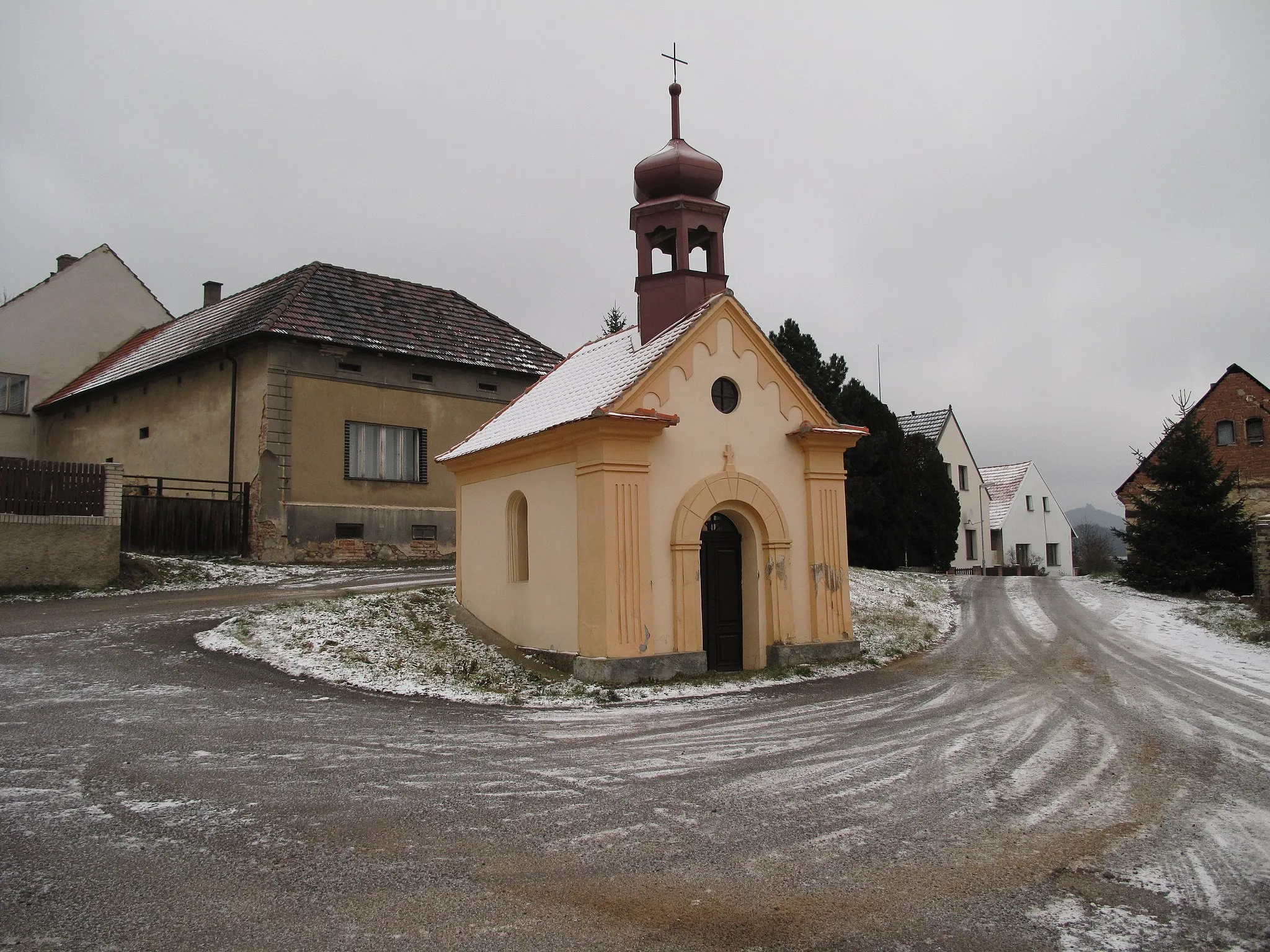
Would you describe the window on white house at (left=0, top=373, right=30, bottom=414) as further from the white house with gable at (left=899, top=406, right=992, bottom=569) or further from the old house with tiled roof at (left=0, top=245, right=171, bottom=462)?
the white house with gable at (left=899, top=406, right=992, bottom=569)

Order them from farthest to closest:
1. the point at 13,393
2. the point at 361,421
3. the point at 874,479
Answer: the point at 13,393
the point at 874,479
the point at 361,421

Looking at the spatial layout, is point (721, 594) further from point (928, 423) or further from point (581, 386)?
point (928, 423)

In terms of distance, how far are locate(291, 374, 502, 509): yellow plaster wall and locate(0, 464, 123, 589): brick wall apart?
5.44 metres

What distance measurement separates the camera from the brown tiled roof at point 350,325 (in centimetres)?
2411

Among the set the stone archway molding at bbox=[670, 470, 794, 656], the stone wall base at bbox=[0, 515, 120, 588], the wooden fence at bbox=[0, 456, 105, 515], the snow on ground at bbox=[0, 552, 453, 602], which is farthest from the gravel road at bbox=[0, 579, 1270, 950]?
the wooden fence at bbox=[0, 456, 105, 515]

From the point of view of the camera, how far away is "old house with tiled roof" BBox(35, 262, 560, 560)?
902 inches

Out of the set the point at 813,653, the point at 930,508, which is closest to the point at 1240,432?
the point at 930,508

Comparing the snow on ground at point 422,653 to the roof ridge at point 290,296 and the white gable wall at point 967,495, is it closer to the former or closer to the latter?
the roof ridge at point 290,296

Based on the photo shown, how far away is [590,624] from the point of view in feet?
40.2

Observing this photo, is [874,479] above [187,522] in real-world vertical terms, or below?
above

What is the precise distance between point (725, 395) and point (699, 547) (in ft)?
7.54

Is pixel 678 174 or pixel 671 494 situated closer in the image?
pixel 671 494

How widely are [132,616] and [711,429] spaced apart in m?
9.46

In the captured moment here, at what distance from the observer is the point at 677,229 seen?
48.3ft
